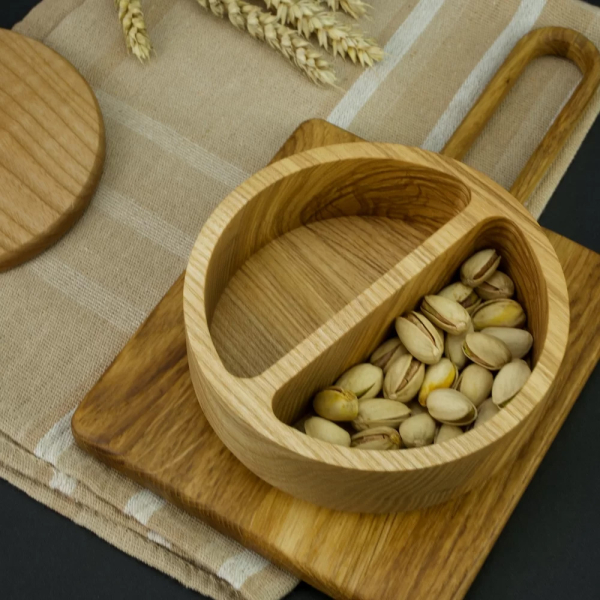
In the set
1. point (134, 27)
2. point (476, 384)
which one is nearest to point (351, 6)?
point (134, 27)

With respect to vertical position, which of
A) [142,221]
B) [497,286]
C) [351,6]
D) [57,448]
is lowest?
[57,448]

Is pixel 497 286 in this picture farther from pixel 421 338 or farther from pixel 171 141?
pixel 171 141

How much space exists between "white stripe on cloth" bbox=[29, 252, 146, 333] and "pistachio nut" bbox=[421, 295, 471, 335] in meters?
0.21

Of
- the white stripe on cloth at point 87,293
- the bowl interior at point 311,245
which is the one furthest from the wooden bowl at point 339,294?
the white stripe on cloth at point 87,293

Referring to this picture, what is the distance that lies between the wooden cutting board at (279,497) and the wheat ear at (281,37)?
27 cm

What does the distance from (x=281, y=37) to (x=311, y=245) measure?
0.24 m

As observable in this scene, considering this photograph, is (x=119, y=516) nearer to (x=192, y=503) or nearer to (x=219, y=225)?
(x=192, y=503)

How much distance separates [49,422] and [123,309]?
0.31 ft

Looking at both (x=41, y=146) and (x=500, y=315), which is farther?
(x=41, y=146)

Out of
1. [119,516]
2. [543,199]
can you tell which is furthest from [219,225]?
[543,199]

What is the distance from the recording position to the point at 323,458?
0.38 metres

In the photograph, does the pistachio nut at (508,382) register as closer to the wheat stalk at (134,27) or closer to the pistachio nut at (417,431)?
the pistachio nut at (417,431)

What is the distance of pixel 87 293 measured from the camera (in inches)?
23.0

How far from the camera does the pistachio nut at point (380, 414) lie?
0.45 m
